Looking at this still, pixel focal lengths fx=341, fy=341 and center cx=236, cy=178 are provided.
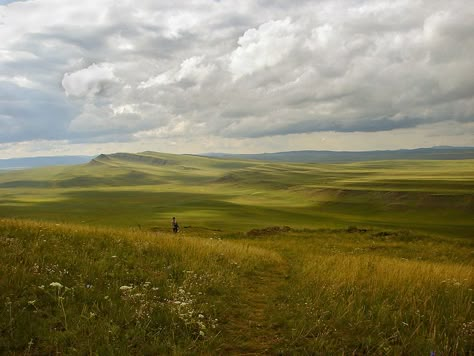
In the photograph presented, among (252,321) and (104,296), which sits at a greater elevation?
(104,296)

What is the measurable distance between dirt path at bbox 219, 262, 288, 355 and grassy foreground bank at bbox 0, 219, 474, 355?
0.02 m

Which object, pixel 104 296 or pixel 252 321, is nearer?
pixel 252 321

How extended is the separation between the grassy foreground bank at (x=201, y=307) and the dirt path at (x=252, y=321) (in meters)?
0.02

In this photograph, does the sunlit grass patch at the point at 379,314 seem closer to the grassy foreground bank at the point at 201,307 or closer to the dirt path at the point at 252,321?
the grassy foreground bank at the point at 201,307

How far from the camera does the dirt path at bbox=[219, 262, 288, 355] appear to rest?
228 inches

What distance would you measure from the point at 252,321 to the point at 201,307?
1073 mm

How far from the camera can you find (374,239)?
37344mm

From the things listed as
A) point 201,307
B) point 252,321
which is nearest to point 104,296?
point 201,307

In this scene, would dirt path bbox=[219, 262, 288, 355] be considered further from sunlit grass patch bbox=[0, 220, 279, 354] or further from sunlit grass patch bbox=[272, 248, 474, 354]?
sunlit grass patch bbox=[272, 248, 474, 354]

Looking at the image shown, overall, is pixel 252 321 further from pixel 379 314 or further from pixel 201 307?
pixel 379 314

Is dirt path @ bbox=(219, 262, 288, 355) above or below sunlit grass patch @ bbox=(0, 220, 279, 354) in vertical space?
below

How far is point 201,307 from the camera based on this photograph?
23.0 feet

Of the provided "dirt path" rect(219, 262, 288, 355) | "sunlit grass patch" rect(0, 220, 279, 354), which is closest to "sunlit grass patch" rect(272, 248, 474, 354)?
"dirt path" rect(219, 262, 288, 355)

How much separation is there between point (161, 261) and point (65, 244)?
3032 millimetres
